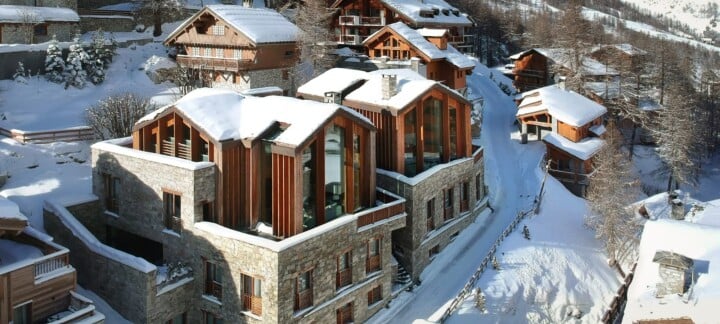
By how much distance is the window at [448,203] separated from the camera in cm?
3281

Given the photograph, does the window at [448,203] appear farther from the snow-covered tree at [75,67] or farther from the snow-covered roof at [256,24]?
the snow-covered tree at [75,67]

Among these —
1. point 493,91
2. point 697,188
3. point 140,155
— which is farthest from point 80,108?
point 697,188

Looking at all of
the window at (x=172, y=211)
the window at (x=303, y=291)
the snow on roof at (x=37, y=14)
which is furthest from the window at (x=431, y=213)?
the snow on roof at (x=37, y=14)

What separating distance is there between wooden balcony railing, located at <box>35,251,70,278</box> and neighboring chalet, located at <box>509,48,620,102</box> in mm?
45300

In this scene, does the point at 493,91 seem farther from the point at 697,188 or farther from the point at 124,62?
the point at 124,62

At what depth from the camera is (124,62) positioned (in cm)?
5100

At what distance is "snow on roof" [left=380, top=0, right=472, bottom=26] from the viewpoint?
62094mm

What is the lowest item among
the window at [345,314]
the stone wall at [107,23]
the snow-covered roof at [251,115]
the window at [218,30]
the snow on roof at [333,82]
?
the window at [345,314]

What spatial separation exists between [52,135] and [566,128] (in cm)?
3540

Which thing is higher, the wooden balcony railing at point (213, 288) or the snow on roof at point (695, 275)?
the snow on roof at point (695, 275)

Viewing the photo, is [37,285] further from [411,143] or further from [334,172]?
[411,143]

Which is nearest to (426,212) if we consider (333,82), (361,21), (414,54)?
(333,82)

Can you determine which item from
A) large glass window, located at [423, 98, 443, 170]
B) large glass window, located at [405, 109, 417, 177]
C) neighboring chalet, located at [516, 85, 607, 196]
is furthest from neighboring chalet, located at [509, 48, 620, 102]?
large glass window, located at [405, 109, 417, 177]

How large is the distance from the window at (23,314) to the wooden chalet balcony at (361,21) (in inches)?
1844
